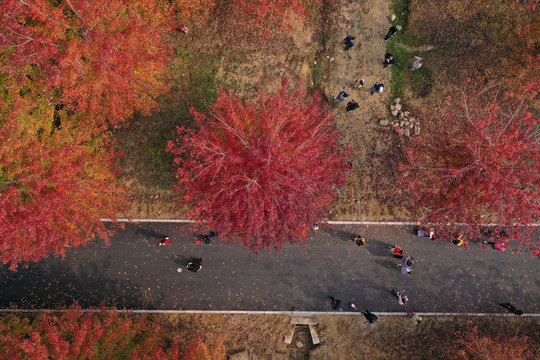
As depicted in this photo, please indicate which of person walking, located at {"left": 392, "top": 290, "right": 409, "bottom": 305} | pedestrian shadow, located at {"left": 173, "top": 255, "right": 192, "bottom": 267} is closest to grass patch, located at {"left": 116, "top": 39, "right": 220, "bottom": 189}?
pedestrian shadow, located at {"left": 173, "top": 255, "right": 192, "bottom": 267}

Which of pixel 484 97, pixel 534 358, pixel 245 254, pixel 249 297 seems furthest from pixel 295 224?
pixel 534 358

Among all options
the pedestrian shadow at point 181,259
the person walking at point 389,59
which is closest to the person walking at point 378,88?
the person walking at point 389,59

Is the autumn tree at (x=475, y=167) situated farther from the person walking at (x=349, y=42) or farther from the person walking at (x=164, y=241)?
the person walking at (x=164, y=241)

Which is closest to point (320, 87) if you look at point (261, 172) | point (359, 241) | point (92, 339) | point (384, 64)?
point (384, 64)

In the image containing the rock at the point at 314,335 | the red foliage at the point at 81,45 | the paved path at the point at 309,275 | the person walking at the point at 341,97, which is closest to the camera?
the red foliage at the point at 81,45

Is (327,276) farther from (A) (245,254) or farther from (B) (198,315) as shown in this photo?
(B) (198,315)

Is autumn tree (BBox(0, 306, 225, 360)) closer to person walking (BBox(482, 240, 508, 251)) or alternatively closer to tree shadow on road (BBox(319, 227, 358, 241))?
tree shadow on road (BBox(319, 227, 358, 241))

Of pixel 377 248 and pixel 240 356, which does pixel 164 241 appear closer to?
pixel 240 356
